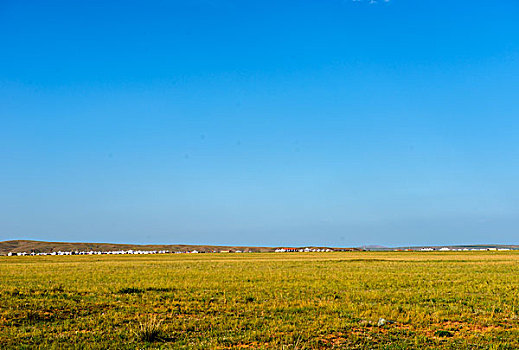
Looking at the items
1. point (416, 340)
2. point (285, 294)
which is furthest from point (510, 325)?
point (285, 294)

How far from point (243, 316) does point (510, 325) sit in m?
9.66

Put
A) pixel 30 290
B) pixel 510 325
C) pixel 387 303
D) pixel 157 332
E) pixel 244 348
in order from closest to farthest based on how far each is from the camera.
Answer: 1. pixel 244 348
2. pixel 157 332
3. pixel 510 325
4. pixel 387 303
5. pixel 30 290

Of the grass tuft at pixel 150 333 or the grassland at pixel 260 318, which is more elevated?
the grass tuft at pixel 150 333

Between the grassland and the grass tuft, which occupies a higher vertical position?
the grass tuft

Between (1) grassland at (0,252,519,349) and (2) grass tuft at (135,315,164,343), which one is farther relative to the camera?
(2) grass tuft at (135,315,164,343)

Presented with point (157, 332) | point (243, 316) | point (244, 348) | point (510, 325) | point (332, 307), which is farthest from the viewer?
point (332, 307)

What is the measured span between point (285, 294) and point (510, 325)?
1112cm

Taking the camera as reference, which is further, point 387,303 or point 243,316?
point 387,303

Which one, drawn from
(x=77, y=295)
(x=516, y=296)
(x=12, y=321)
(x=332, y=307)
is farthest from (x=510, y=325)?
(x=77, y=295)

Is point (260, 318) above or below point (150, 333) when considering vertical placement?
below

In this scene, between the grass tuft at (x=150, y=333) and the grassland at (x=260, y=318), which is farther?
the grass tuft at (x=150, y=333)

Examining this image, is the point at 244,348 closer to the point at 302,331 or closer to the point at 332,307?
the point at 302,331

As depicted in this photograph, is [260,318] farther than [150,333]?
Yes

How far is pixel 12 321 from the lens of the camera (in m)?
15.8
